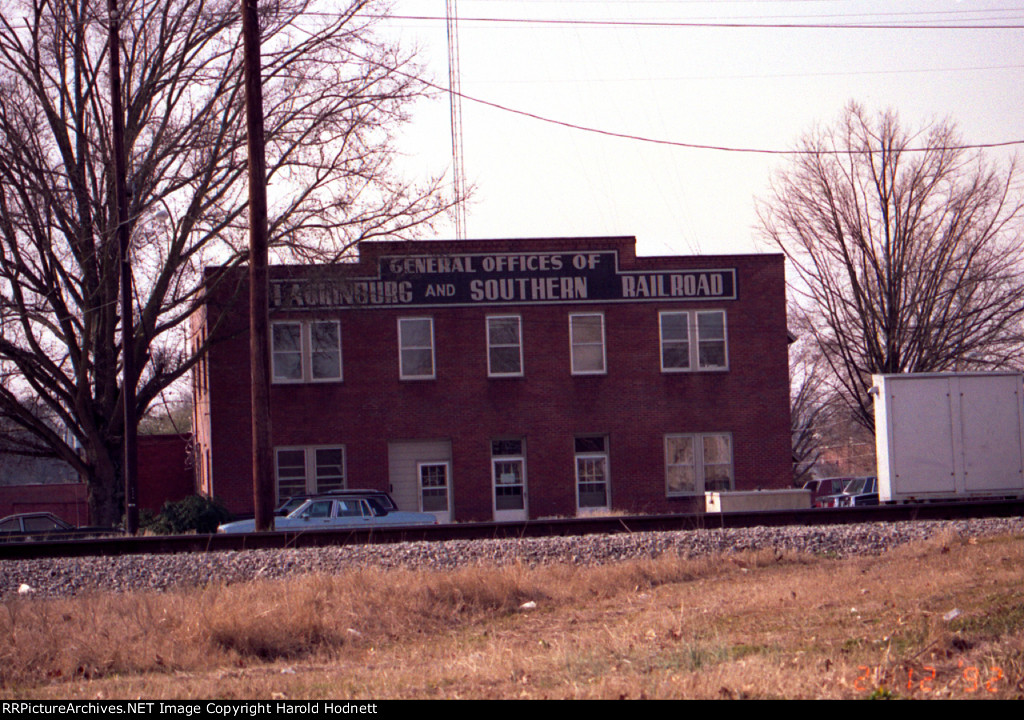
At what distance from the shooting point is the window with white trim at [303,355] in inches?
1195

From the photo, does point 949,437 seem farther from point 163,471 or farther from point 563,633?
point 163,471

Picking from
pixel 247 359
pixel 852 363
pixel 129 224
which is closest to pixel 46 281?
pixel 129 224

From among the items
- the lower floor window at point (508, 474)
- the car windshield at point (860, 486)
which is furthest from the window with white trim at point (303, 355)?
the car windshield at point (860, 486)

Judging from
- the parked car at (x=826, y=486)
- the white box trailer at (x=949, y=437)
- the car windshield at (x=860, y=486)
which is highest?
the white box trailer at (x=949, y=437)

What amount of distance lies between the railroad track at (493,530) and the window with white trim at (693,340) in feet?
46.4

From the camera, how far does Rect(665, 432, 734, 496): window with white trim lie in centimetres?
3106

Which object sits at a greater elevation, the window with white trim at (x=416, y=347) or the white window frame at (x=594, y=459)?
the window with white trim at (x=416, y=347)

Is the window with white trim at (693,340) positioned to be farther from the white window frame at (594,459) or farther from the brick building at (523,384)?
the white window frame at (594,459)

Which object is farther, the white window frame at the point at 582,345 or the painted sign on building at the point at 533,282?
the white window frame at the point at 582,345

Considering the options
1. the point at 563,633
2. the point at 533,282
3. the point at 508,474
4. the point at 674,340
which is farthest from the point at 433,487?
the point at 563,633

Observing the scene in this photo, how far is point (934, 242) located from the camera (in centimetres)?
3444

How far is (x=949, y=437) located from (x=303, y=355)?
1833 centimetres

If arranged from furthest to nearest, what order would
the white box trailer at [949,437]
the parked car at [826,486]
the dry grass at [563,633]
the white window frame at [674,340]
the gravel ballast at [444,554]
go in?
the parked car at [826,486] < the white window frame at [674,340] < the white box trailer at [949,437] < the gravel ballast at [444,554] < the dry grass at [563,633]

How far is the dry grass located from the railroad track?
274 cm
